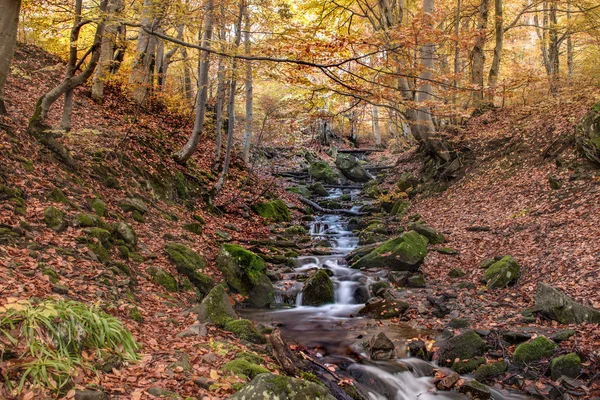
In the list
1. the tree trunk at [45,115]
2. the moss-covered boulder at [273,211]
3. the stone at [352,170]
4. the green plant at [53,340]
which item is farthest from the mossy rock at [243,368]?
the stone at [352,170]

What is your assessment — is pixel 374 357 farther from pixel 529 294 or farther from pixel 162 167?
pixel 162 167

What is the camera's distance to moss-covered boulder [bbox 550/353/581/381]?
5578mm

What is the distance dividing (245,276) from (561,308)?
6.52 meters

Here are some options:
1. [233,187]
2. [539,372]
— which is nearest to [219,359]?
[539,372]

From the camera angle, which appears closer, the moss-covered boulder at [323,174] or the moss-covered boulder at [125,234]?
the moss-covered boulder at [125,234]

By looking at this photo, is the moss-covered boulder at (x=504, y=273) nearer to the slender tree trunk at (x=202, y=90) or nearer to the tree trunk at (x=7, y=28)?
the slender tree trunk at (x=202, y=90)

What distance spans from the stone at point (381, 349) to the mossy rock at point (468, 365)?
1024 millimetres

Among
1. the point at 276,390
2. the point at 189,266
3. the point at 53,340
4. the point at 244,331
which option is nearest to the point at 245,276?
the point at 189,266

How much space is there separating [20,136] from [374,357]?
8361mm

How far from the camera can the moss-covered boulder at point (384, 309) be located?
8720 mm

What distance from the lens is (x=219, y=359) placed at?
484 centimetres

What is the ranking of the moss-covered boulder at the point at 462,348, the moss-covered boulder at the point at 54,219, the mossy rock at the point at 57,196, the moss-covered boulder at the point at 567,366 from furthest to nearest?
the mossy rock at the point at 57,196 < the moss-covered boulder at the point at 54,219 < the moss-covered boulder at the point at 462,348 < the moss-covered boulder at the point at 567,366

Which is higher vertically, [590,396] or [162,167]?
[162,167]

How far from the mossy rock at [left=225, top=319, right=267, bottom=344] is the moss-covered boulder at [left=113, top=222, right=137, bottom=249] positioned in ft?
9.96
